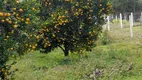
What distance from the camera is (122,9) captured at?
39.1 meters

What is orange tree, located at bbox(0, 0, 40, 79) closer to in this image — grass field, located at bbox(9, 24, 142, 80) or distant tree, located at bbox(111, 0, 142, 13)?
grass field, located at bbox(9, 24, 142, 80)

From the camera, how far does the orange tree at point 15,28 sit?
5.82 meters

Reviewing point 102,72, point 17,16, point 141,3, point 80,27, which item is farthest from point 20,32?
point 141,3

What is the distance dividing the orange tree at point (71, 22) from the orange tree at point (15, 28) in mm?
3641

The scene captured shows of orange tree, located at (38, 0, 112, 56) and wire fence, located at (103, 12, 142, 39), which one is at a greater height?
→ orange tree, located at (38, 0, 112, 56)

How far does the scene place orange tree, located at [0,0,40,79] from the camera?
582 cm

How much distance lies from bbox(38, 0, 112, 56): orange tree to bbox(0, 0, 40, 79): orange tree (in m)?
3.64

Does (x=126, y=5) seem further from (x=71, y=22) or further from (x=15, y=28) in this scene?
(x=15, y=28)

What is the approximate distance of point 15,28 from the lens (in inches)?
243

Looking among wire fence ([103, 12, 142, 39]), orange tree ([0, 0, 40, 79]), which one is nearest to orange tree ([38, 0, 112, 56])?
wire fence ([103, 12, 142, 39])

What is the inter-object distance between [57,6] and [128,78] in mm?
4030

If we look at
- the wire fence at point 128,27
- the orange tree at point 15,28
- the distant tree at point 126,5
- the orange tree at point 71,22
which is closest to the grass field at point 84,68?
the orange tree at point 71,22

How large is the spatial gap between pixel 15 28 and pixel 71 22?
206 inches

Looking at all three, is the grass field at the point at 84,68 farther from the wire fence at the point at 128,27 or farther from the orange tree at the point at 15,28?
the wire fence at the point at 128,27
